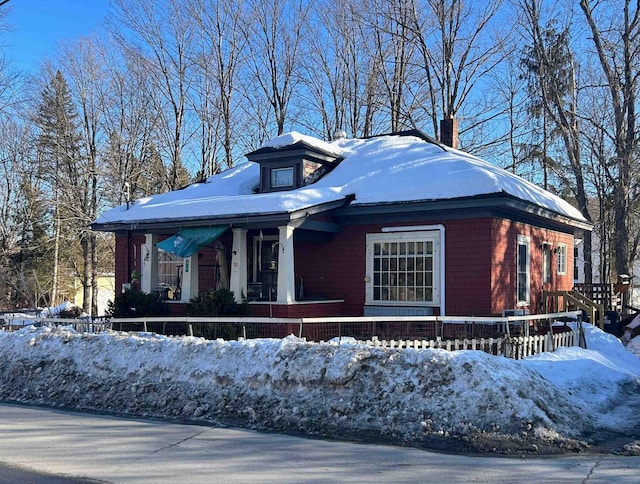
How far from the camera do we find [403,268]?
16.5m

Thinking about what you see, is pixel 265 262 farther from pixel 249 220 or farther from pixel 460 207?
pixel 460 207

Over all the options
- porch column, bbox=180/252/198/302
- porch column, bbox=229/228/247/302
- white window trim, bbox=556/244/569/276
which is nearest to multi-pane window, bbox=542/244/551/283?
white window trim, bbox=556/244/569/276

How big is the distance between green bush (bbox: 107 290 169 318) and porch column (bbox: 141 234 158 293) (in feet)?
2.75

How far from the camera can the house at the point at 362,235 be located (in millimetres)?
15422

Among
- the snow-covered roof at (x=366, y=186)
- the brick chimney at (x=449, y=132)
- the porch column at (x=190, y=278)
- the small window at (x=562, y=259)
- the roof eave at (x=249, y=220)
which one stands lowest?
the porch column at (x=190, y=278)

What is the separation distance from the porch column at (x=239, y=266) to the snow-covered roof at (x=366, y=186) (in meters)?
0.71

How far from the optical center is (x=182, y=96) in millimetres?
36375

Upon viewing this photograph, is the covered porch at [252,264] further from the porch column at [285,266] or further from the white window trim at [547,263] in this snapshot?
the white window trim at [547,263]

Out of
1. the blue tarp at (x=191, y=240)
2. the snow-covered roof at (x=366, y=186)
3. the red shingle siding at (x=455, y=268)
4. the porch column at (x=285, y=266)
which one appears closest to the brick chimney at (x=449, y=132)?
the snow-covered roof at (x=366, y=186)

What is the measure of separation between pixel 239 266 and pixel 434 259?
16.1 ft

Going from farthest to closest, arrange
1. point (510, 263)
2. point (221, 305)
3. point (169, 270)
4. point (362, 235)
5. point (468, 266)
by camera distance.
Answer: point (169, 270) → point (362, 235) → point (510, 263) → point (468, 266) → point (221, 305)

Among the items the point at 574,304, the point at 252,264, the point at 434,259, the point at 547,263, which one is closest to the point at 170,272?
the point at 252,264

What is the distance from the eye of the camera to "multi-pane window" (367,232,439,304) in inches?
634

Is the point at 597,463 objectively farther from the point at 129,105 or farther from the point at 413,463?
the point at 129,105
